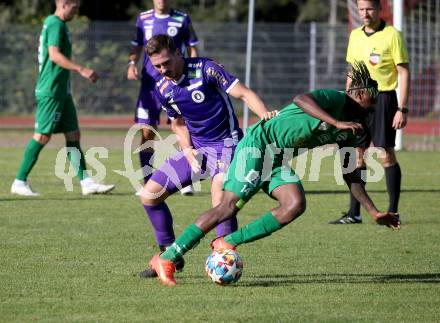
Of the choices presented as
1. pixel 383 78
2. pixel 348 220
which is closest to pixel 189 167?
pixel 348 220

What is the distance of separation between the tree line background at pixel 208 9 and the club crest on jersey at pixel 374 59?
92.9ft

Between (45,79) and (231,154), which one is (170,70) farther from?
(45,79)

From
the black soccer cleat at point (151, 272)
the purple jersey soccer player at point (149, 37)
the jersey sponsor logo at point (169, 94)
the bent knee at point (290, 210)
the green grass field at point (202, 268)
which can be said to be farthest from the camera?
the purple jersey soccer player at point (149, 37)

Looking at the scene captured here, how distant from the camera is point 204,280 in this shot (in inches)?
281

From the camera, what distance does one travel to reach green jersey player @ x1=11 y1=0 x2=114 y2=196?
12.0 meters

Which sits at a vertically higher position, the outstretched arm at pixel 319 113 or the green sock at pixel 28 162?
the outstretched arm at pixel 319 113

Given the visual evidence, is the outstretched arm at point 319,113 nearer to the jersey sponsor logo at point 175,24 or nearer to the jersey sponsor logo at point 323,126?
the jersey sponsor logo at point 323,126

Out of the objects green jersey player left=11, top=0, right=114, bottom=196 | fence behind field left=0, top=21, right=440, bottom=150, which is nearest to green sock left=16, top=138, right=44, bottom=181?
green jersey player left=11, top=0, right=114, bottom=196

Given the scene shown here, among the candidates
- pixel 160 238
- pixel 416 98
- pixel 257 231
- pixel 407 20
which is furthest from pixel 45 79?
pixel 416 98

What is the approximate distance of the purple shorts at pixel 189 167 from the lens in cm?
721

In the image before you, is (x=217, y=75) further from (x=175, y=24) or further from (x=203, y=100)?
(x=175, y=24)

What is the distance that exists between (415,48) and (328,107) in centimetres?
1612

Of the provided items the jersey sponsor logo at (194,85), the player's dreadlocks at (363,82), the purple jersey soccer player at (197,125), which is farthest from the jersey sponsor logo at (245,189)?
the player's dreadlocks at (363,82)

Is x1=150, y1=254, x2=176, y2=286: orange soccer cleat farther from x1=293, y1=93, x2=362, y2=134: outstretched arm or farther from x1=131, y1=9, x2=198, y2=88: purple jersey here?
x1=131, y1=9, x2=198, y2=88: purple jersey
